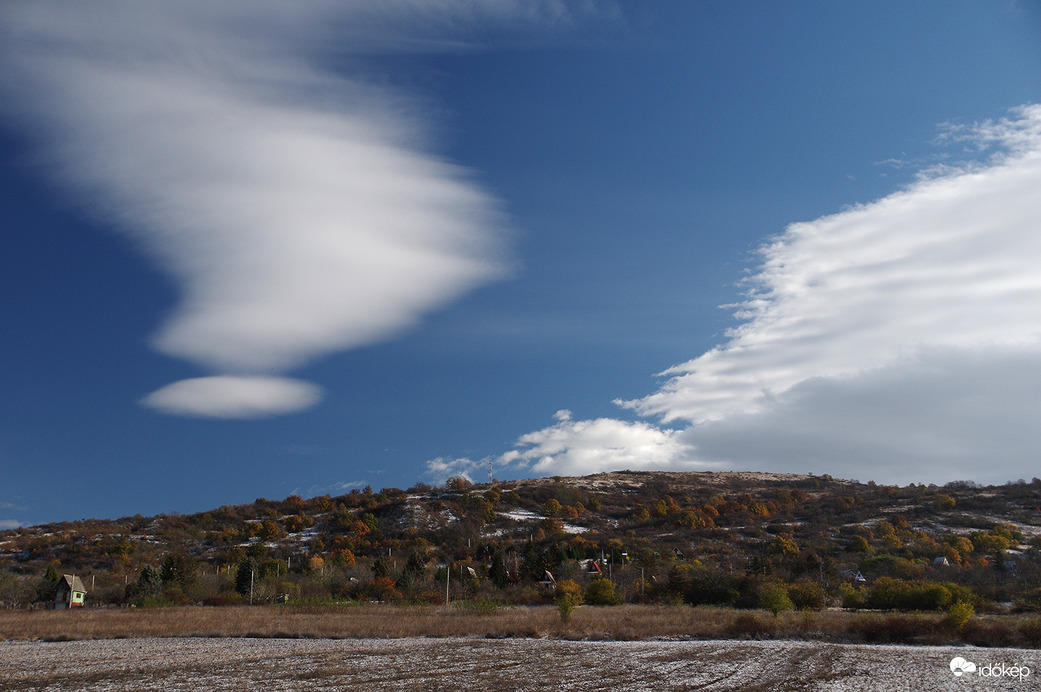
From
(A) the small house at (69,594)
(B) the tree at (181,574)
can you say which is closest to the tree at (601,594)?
(B) the tree at (181,574)

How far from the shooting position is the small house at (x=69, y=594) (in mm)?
57406

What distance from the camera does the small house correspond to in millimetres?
57406

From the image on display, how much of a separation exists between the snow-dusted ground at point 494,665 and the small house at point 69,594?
106ft

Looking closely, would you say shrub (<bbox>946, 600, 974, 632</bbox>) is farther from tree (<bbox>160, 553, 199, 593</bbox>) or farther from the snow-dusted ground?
tree (<bbox>160, 553, 199, 593</bbox>)

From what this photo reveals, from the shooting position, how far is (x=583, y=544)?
3644 inches

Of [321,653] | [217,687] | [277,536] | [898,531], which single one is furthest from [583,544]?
[217,687]

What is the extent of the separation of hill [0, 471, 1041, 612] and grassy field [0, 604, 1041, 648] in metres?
5.73

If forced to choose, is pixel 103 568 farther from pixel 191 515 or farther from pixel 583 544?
pixel 583 544

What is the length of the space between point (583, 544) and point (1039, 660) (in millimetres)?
71663

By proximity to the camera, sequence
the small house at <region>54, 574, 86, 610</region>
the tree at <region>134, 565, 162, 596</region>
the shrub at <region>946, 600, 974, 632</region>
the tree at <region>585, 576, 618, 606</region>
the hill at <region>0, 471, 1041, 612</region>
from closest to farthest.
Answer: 1. the shrub at <region>946, 600, 974, 632</region>
2. the tree at <region>585, 576, 618, 606</region>
3. the hill at <region>0, 471, 1041, 612</region>
4. the small house at <region>54, 574, 86, 610</region>
5. the tree at <region>134, 565, 162, 596</region>

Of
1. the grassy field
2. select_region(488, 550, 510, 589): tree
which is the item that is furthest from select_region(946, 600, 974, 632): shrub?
select_region(488, 550, 510, 589): tree

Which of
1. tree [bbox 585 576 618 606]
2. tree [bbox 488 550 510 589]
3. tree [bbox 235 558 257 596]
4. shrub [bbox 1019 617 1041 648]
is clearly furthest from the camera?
tree [bbox 488 550 510 589]

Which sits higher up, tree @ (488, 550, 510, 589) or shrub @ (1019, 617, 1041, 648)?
shrub @ (1019, 617, 1041, 648)

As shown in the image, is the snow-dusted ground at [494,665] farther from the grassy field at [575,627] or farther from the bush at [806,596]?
the bush at [806,596]
